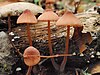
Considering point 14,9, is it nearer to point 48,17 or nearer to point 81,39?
point 48,17

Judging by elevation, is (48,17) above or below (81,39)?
above

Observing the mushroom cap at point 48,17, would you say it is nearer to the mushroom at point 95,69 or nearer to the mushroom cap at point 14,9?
the mushroom cap at point 14,9

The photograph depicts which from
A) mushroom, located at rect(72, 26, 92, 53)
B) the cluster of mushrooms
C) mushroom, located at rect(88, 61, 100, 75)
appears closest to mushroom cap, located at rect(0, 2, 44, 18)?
the cluster of mushrooms

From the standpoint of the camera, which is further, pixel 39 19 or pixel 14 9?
pixel 14 9

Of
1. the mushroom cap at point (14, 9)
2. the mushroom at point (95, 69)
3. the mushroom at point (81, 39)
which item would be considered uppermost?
the mushroom cap at point (14, 9)

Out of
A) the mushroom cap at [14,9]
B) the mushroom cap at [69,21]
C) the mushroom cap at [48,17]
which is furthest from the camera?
the mushroom cap at [14,9]

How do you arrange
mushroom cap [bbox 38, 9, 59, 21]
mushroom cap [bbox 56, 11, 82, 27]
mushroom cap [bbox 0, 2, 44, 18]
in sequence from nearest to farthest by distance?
mushroom cap [bbox 56, 11, 82, 27]
mushroom cap [bbox 38, 9, 59, 21]
mushroom cap [bbox 0, 2, 44, 18]

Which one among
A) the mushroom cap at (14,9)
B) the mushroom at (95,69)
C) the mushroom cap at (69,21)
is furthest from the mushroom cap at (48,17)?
the mushroom at (95,69)

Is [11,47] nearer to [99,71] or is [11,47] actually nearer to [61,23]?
[61,23]

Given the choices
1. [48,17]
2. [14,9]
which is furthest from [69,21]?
[14,9]

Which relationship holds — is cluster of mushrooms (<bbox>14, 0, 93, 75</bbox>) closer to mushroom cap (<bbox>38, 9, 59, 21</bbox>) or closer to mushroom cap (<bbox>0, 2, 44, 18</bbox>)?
mushroom cap (<bbox>38, 9, 59, 21</bbox>)

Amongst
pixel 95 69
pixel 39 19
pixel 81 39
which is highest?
pixel 39 19
